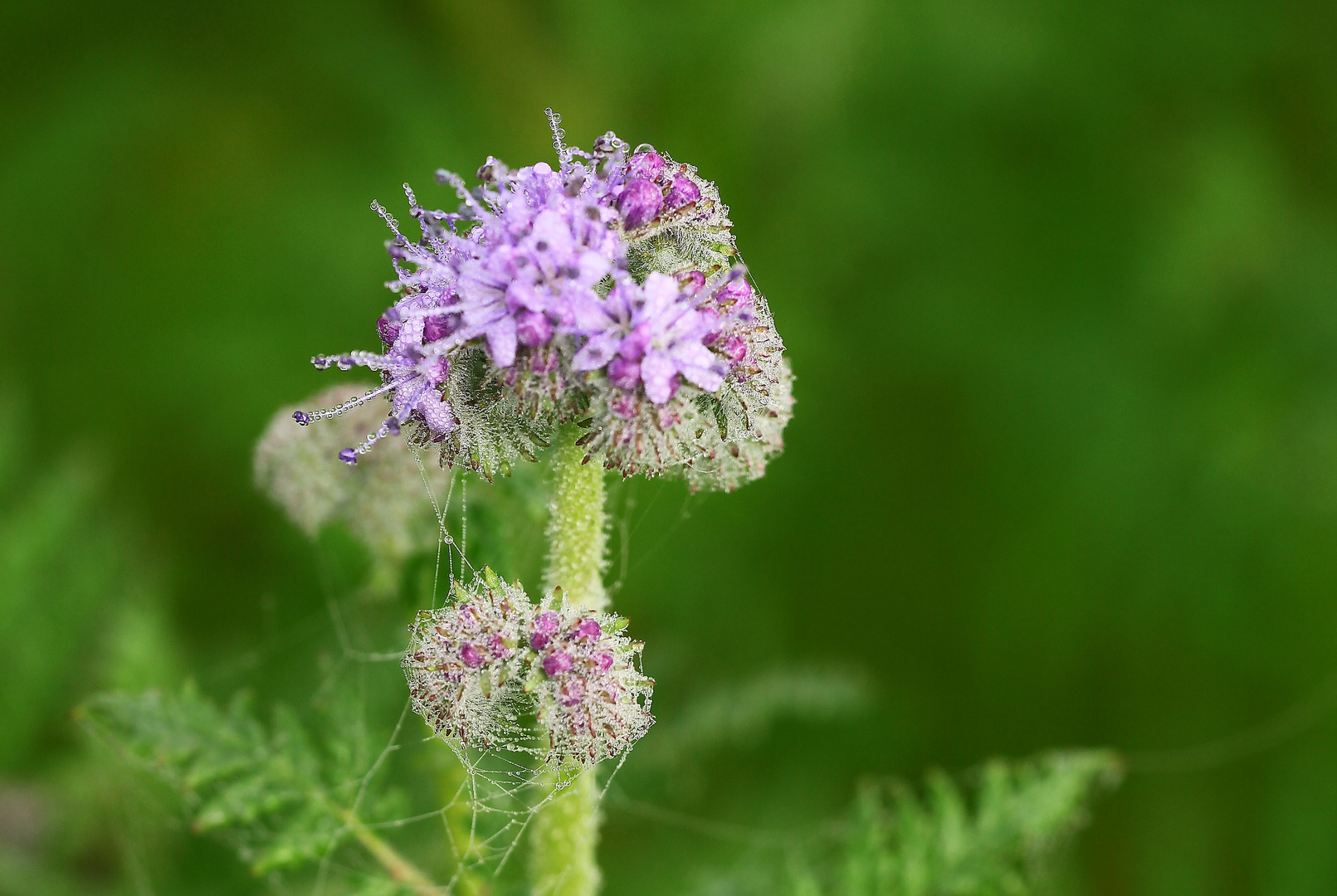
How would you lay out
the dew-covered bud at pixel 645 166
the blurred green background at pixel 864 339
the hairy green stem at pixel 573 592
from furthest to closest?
1. the blurred green background at pixel 864 339
2. the hairy green stem at pixel 573 592
3. the dew-covered bud at pixel 645 166

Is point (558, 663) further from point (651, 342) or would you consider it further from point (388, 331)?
point (388, 331)

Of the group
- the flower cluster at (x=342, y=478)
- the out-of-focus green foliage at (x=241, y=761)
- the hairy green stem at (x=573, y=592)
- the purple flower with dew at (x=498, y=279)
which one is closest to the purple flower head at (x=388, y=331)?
the purple flower with dew at (x=498, y=279)

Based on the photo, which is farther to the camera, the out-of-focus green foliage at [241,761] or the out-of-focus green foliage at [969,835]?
the out-of-focus green foliage at [969,835]

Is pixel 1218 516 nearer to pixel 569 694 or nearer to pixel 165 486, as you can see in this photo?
pixel 569 694

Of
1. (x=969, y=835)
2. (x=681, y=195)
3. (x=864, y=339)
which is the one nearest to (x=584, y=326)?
(x=681, y=195)

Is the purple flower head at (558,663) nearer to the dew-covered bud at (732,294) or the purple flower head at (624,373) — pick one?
the purple flower head at (624,373)

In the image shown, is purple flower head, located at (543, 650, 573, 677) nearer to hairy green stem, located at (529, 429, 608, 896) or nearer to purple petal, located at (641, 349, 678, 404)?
hairy green stem, located at (529, 429, 608, 896)
